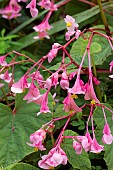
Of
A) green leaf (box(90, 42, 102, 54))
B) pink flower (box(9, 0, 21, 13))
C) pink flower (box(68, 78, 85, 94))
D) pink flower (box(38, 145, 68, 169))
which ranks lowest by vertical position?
pink flower (box(38, 145, 68, 169))

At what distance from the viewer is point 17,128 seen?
3.96ft

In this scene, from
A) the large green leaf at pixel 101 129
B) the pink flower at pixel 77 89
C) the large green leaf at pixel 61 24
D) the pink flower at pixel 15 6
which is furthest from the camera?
the pink flower at pixel 15 6

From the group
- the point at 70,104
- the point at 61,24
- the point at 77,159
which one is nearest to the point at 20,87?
the point at 70,104

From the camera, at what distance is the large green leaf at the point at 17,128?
1.15 meters

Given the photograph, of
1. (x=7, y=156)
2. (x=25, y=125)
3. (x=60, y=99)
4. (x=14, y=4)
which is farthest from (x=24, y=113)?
(x=14, y=4)

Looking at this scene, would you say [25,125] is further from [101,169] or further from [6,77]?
[101,169]

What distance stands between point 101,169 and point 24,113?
0.95 ft

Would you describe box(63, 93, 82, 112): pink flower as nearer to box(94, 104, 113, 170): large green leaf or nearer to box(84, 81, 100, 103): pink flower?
box(84, 81, 100, 103): pink flower

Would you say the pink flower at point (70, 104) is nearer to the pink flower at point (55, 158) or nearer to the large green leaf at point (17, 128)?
the pink flower at point (55, 158)

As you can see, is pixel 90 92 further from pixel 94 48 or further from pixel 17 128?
pixel 17 128

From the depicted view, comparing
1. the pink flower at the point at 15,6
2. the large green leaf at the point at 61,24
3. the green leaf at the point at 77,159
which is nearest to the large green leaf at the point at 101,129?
the green leaf at the point at 77,159

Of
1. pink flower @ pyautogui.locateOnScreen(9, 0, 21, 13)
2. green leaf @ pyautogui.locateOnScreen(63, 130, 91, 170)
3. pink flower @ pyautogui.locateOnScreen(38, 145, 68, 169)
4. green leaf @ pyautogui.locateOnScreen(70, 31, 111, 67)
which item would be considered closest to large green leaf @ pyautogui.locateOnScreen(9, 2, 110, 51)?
pink flower @ pyautogui.locateOnScreen(9, 0, 21, 13)

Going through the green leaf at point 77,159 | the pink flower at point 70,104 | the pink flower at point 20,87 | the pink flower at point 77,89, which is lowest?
the green leaf at point 77,159

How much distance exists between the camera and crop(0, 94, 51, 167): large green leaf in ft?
3.76
